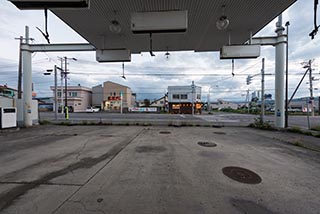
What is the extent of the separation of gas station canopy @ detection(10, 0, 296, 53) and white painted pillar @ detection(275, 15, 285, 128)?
3405 mm

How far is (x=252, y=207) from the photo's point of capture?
97.0 inches

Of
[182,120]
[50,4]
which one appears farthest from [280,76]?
[50,4]

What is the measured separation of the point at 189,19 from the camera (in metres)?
6.80

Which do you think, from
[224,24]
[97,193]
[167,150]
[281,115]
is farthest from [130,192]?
[281,115]

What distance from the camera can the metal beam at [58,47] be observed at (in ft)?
34.4

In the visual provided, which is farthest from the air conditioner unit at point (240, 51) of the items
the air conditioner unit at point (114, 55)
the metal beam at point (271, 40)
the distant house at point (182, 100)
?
the distant house at point (182, 100)

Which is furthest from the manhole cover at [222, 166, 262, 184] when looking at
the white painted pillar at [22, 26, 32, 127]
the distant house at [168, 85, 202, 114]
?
the distant house at [168, 85, 202, 114]

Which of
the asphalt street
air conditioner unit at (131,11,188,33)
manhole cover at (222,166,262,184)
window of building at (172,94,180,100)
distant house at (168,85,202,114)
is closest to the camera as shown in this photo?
the asphalt street

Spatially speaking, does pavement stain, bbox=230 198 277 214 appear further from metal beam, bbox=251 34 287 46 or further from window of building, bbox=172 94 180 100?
window of building, bbox=172 94 180 100

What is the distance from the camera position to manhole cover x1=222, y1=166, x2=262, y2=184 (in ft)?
11.2

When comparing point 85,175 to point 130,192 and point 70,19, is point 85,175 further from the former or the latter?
point 70,19

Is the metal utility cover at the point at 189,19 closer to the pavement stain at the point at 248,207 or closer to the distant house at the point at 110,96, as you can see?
the pavement stain at the point at 248,207

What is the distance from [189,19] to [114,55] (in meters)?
4.16

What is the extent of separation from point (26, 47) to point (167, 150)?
13850mm
